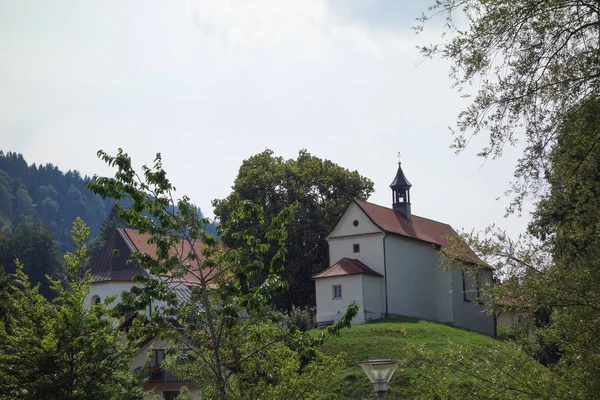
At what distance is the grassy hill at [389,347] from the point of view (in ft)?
111

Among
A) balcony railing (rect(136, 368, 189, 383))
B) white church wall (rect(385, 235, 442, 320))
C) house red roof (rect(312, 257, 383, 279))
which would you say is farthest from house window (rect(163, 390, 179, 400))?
white church wall (rect(385, 235, 442, 320))

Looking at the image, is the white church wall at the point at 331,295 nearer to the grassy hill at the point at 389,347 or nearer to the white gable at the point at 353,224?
the grassy hill at the point at 389,347

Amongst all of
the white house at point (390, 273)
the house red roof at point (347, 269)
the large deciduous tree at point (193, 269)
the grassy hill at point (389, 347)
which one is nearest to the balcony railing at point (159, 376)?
the grassy hill at point (389, 347)

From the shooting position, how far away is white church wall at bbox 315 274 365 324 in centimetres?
5278

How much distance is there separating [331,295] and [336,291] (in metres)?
0.42

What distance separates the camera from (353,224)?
5678 cm

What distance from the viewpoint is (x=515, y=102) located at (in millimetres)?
11703

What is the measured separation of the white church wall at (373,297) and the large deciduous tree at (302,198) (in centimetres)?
768

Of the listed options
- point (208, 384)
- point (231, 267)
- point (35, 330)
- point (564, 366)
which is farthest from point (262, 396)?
point (564, 366)

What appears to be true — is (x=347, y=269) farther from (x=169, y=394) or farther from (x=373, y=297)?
(x=169, y=394)

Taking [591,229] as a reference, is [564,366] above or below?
below

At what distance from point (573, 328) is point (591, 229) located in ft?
4.78

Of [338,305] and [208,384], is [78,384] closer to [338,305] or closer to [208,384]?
[208,384]

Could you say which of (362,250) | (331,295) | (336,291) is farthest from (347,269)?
(362,250)
